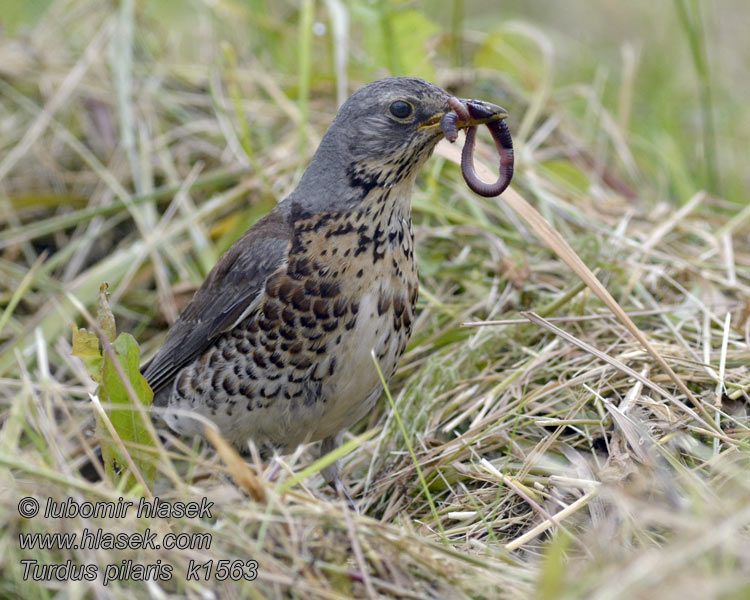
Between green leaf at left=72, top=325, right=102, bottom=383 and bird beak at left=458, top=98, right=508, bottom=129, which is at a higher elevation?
Answer: bird beak at left=458, top=98, right=508, bottom=129

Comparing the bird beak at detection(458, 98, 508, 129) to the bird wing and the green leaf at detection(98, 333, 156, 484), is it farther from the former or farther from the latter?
the green leaf at detection(98, 333, 156, 484)

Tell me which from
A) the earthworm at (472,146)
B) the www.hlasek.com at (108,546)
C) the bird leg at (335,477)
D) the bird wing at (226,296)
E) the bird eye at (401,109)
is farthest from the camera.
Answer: the bird leg at (335,477)

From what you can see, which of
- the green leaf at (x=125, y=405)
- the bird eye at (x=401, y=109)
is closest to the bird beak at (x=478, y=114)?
the bird eye at (x=401, y=109)

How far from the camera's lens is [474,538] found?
2789 millimetres

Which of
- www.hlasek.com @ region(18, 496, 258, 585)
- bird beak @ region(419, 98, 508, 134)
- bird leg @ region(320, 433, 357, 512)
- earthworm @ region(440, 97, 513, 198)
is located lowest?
bird leg @ region(320, 433, 357, 512)

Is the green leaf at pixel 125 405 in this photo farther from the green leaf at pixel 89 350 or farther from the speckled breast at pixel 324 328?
the speckled breast at pixel 324 328

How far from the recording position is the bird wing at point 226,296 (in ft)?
10.7

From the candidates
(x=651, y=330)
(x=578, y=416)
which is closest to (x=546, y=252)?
(x=651, y=330)

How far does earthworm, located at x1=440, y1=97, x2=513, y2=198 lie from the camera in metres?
3.02

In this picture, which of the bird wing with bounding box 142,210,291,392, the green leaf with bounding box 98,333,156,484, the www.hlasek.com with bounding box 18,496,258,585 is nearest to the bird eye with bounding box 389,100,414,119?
the bird wing with bounding box 142,210,291,392

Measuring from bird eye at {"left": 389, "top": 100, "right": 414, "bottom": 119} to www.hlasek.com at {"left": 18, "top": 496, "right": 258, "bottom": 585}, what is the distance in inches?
61.5

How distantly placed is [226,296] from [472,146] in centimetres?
105

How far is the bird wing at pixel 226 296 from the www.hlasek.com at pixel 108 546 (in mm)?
1103

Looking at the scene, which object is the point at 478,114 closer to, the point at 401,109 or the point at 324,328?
the point at 401,109
